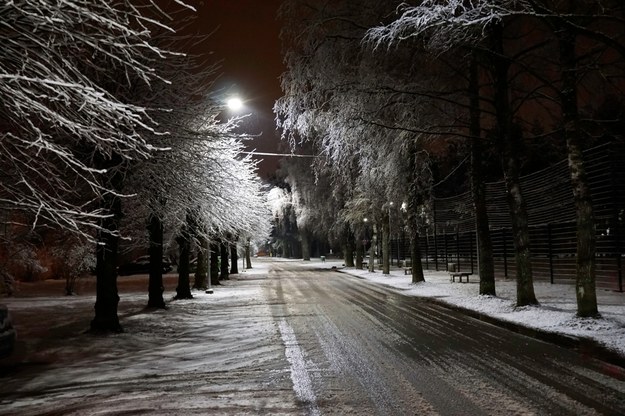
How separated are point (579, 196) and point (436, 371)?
640 centimetres

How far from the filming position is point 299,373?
7.59m

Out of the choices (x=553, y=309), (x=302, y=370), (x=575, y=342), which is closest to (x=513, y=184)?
(x=553, y=309)

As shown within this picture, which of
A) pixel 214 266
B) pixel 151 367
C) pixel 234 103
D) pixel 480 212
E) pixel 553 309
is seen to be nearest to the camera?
pixel 151 367

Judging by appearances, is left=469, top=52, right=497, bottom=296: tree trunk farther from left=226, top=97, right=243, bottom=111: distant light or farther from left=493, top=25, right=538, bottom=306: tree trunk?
left=226, top=97, right=243, bottom=111: distant light

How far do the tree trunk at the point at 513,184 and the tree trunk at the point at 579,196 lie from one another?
88.4 inches

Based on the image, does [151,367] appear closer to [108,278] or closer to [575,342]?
[108,278]

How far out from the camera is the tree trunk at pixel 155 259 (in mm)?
16344

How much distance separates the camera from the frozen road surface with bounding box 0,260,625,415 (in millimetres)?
6027

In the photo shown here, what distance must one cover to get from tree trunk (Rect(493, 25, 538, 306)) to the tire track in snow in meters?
6.74

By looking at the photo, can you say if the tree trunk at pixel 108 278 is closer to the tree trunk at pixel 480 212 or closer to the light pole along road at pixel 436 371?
the light pole along road at pixel 436 371

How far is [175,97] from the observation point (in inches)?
500

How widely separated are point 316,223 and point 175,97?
33082 mm

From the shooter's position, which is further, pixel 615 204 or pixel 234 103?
pixel 615 204

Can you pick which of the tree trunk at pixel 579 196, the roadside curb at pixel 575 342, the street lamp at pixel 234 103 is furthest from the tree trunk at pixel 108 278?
the tree trunk at pixel 579 196
